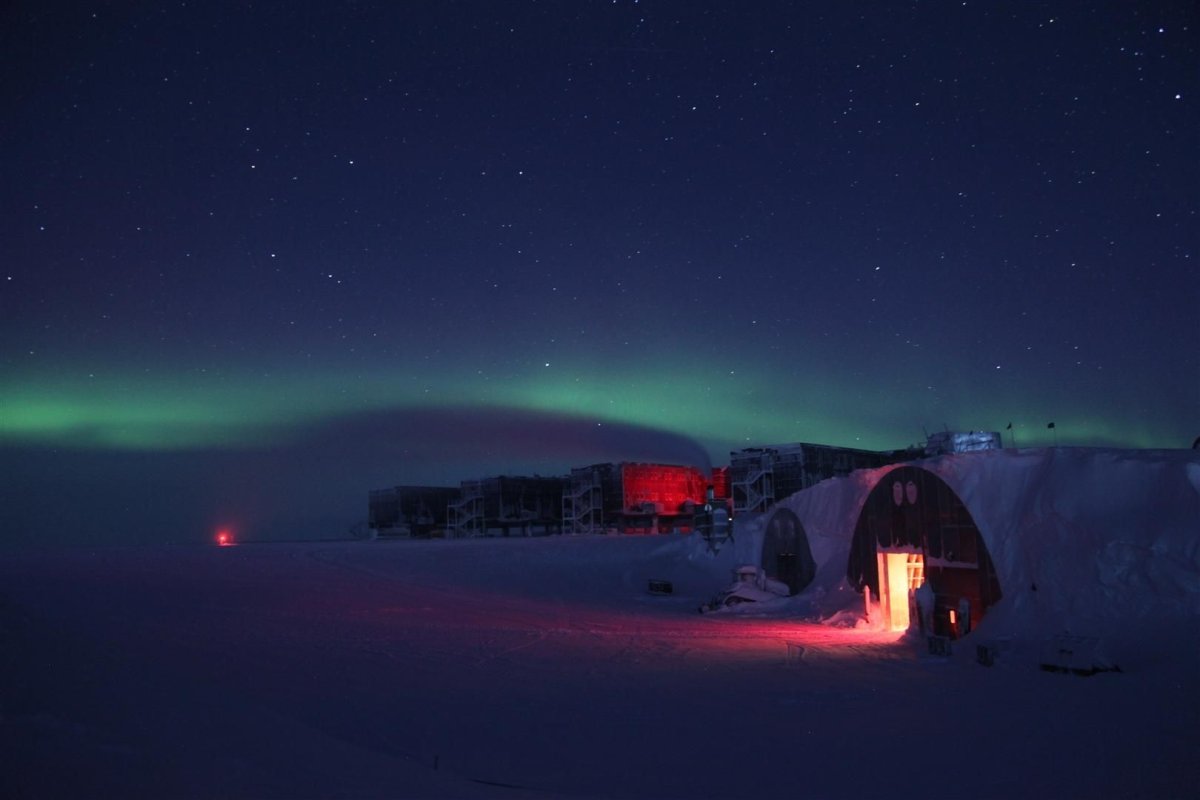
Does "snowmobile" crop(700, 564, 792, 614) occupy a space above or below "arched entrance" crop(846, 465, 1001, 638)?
below

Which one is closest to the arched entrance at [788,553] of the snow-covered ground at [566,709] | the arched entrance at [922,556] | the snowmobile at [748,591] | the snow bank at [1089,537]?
the snowmobile at [748,591]

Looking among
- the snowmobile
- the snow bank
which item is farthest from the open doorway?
the snowmobile

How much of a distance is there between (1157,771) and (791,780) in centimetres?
362

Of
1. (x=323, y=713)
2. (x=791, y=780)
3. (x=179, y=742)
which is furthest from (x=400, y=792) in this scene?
(x=323, y=713)

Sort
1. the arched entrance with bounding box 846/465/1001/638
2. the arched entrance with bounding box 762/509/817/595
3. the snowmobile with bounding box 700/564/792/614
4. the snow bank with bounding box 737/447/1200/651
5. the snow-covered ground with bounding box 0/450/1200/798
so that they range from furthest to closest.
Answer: the arched entrance with bounding box 762/509/817/595, the snowmobile with bounding box 700/564/792/614, the arched entrance with bounding box 846/465/1001/638, the snow bank with bounding box 737/447/1200/651, the snow-covered ground with bounding box 0/450/1200/798

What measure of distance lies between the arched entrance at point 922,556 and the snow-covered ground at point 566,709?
3.69 feet

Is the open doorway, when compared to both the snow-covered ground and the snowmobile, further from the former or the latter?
the snowmobile

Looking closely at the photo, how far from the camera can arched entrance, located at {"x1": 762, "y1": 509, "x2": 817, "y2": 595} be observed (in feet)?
89.3

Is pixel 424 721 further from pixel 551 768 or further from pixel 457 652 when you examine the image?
pixel 457 652

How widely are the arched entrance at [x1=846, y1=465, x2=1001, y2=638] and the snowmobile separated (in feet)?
11.4

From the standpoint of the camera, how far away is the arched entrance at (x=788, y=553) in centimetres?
2720

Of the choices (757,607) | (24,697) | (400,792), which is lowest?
(757,607)

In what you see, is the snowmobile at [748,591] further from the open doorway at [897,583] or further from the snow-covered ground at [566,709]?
the open doorway at [897,583]

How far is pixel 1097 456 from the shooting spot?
51.9 feet
